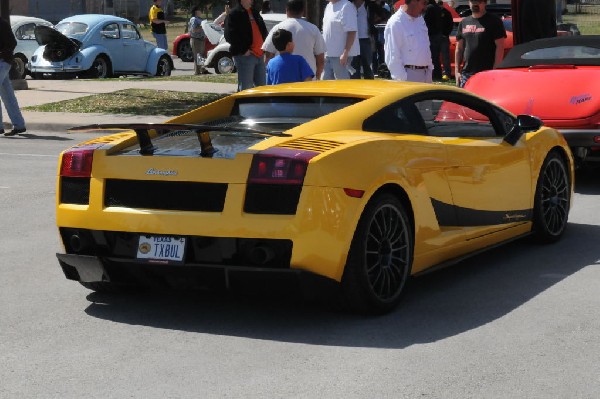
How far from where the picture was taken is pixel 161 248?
657cm

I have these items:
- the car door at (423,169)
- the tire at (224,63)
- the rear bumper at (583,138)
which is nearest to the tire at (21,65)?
the tire at (224,63)

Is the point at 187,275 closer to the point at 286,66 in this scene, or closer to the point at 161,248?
the point at 161,248

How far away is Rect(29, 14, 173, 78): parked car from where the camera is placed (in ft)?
98.2

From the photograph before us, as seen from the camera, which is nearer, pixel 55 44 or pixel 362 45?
pixel 362 45

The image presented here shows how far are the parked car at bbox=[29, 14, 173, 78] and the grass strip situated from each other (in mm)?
7654

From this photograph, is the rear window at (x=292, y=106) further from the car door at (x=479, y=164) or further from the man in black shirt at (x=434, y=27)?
the man in black shirt at (x=434, y=27)

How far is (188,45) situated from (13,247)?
31439mm

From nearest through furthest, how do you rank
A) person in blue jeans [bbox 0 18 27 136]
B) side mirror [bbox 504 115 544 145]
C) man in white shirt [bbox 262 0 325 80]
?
side mirror [bbox 504 115 544 145]
man in white shirt [bbox 262 0 325 80]
person in blue jeans [bbox 0 18 27 136]

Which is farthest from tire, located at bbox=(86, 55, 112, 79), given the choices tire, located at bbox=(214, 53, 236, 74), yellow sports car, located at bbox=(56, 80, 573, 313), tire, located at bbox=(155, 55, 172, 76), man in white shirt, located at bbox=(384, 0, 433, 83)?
yellow sports car, located at bbox=(56, 80, 573, 313)

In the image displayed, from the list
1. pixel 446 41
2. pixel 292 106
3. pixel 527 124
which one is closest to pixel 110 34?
pixel 446 41

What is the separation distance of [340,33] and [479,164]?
8.08 metres

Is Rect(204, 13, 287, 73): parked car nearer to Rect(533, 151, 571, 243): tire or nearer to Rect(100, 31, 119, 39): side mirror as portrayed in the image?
Rect(100, 31, 119, 39): side mirror

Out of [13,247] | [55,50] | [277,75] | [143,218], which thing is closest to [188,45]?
[55,50]

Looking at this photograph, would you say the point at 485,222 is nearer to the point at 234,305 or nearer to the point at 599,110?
the point at 234,305
